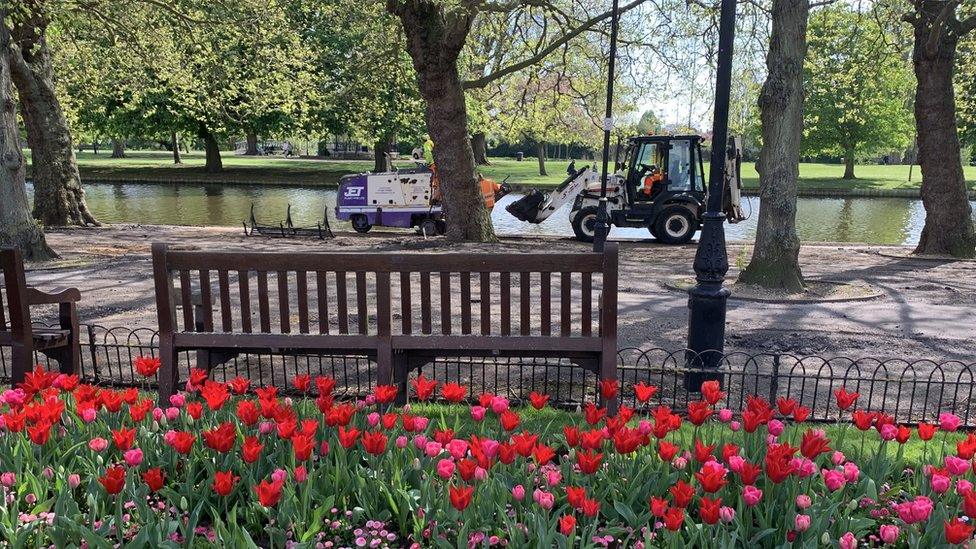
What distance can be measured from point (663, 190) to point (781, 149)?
9.91 metres

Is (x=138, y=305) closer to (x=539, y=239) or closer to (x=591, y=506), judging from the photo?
(x=591, y=506)

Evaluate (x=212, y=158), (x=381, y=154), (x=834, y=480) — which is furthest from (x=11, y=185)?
(x=212, y=158)

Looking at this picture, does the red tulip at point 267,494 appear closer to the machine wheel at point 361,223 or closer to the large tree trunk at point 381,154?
the machine wheel at point 361,223

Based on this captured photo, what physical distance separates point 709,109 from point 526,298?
1212cm

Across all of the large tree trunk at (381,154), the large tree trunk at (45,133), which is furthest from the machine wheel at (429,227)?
the large tree trunk at (381,154)

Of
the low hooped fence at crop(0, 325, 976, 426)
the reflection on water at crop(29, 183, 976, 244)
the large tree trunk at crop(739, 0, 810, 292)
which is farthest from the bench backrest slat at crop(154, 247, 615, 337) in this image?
the reflection on water at crop(29, 183, 976, 244)

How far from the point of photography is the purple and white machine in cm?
2256

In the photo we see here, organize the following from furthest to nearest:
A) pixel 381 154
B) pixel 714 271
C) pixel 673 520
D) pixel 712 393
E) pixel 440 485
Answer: pixel 381 154, pixel 714 271, pixel 712 393, pixel 440 485, pixel 673 520

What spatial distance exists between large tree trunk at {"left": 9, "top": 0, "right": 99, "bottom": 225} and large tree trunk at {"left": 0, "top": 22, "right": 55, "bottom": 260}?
5.67 meters

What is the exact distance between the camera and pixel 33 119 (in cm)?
1858

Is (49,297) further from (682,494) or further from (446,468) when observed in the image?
(682,494)

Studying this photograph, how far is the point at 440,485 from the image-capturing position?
3.13m

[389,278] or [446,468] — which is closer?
[446,468]

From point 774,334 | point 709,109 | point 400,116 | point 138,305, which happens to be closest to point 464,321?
point 774,334
